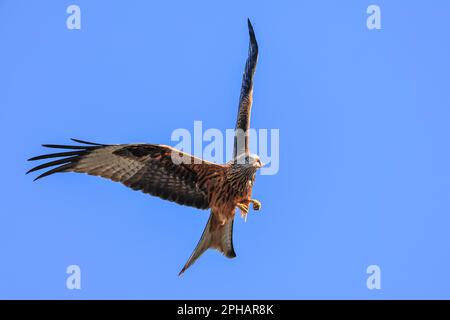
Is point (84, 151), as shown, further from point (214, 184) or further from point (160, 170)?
point (214, 184)

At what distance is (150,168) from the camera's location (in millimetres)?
13289

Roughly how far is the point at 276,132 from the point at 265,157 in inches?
36.9

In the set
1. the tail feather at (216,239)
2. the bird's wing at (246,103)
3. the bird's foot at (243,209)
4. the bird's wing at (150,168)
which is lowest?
the tail feather at (216,239)

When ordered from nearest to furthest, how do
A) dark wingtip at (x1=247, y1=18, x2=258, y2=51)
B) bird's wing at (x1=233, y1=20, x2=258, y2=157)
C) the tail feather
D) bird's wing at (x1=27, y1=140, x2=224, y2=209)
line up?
bird's wing at (x1=27, y1=140, x2=224, y2=209)
the tail feather
bird's wing at (x1=233, y1=20, x2=258, y2=157)
dark wingtip at (x1=247, y1=18, x2=258, y2=51)

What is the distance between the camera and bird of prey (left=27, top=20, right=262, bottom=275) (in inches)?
511

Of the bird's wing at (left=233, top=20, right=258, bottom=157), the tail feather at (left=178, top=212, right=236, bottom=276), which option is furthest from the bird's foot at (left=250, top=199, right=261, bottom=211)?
the bird's wing at (left=233, top=20, right=258, bottom=157)

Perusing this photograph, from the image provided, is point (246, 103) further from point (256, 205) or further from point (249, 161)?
point (256, 205)

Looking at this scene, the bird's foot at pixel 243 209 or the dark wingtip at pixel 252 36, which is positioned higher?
the dark wingtip at pixel 252 36

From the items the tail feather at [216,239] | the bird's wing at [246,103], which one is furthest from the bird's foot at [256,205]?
the bird's wing at [246,103]

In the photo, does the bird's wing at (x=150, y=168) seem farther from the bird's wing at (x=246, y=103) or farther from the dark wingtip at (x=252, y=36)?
the dark wingtip at (x=252, y=36)

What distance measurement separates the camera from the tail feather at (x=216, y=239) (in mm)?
13438

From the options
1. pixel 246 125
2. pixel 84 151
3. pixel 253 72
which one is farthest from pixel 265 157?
pixel 84 151

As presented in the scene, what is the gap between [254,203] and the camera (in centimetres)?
1342

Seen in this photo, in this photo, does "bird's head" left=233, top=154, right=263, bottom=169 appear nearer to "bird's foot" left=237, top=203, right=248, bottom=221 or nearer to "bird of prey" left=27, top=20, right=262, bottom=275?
"bird of prey" left=27, top=20, right=262, bottom=275
